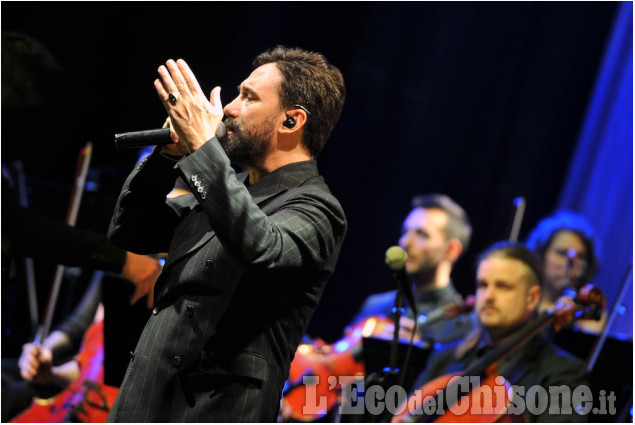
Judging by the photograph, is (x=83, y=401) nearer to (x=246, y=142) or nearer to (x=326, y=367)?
(x=326, y=367)

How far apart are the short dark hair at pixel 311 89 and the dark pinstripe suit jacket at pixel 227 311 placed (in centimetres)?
22

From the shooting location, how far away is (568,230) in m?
4.65

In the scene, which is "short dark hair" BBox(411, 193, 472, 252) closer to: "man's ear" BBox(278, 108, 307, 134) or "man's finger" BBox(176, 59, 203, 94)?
"man's ear" BBox(278, 108, 307, 134)

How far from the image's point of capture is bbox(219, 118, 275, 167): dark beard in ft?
6.87

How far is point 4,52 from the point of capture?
125 inches

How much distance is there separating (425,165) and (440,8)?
1.12 m

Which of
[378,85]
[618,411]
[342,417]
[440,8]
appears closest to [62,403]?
[342,417]

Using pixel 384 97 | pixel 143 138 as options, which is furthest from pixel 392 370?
pixel 384 97

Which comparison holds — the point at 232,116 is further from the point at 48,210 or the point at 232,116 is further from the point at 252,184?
the point at 48,210

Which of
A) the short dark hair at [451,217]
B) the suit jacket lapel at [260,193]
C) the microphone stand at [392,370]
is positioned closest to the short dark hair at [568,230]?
the short dark hair at [451,217]

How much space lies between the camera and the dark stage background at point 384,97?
182 inches

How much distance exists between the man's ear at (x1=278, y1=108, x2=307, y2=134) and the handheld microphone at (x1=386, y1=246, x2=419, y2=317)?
0.65m

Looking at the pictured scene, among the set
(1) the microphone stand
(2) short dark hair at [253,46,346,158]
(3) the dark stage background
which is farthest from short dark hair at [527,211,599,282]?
(2) short dark hair at [253,46,346,158]

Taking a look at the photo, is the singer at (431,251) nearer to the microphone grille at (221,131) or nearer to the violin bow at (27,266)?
the violin bow at (27,266)
